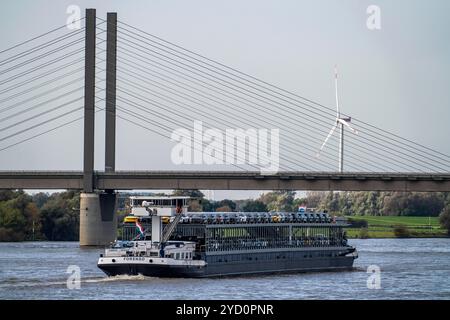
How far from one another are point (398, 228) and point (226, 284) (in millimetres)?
103217

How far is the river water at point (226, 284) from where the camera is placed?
209ft

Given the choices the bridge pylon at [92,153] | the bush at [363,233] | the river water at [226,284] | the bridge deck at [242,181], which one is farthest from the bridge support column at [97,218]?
the bush at [363,233]

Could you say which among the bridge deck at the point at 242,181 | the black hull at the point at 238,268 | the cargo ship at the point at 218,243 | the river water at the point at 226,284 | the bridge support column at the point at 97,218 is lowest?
the river water at the point at 226,284

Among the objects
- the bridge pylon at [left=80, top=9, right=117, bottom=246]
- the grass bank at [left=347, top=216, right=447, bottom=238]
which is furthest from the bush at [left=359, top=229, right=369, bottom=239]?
the bridge pylon at [left=80, top=9, right=117, bottom=246]

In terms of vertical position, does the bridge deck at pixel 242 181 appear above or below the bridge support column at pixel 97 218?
above

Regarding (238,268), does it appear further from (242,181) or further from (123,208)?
(123,208)

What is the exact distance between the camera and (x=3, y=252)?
368 ft

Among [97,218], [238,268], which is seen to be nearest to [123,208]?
[97,218]

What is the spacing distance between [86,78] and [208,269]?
45258 mm

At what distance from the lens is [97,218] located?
123 meters

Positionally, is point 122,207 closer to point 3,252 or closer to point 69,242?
point 69,242

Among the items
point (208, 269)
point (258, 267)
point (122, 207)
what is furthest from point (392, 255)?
point (122, 207)

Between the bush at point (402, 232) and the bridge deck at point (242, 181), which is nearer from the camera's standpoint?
the bridge deck at point (242, 181)

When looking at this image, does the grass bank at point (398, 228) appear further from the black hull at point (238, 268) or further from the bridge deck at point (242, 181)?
the black hull at point (238, 268)
